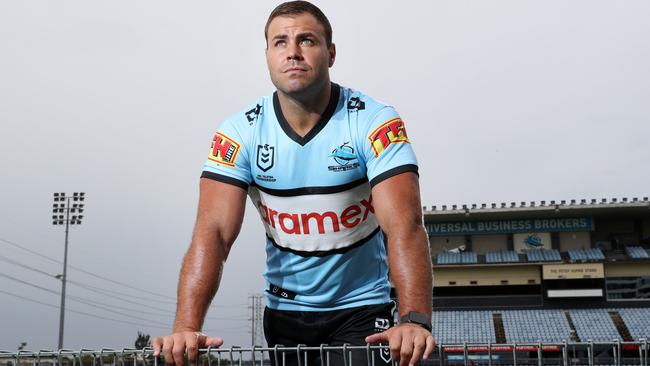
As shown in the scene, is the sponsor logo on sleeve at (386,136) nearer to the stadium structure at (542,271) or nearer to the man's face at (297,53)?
the man's face at (297,53)

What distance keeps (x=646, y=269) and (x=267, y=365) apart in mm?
49476

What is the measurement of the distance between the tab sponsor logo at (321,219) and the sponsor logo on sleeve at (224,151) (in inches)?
13.3

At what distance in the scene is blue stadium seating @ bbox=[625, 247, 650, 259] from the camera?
47234mm

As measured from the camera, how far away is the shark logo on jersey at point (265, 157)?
3637 millimetres

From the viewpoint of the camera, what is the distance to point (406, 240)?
3.09 metres

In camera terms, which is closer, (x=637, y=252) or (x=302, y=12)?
(x=302, y=12)

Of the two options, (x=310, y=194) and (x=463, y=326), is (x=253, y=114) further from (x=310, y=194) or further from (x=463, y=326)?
(x=463, y=326)

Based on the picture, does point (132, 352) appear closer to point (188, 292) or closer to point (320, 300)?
point (188, 292)

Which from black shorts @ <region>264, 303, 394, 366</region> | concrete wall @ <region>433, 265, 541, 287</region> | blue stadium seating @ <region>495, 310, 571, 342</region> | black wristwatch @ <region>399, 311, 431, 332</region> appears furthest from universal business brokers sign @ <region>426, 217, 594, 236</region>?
black wristwatch @ <region>399, 311, 431, 332</region>

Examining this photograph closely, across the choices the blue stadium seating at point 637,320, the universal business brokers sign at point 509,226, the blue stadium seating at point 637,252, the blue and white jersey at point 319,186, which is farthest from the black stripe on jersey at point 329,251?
the universal business brokers sign at point 509,226

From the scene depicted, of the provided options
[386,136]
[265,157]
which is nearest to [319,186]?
[265,157]

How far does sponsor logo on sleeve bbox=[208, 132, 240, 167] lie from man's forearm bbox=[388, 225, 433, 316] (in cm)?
99

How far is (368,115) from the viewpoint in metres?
3.60

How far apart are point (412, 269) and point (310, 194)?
2.65ft
